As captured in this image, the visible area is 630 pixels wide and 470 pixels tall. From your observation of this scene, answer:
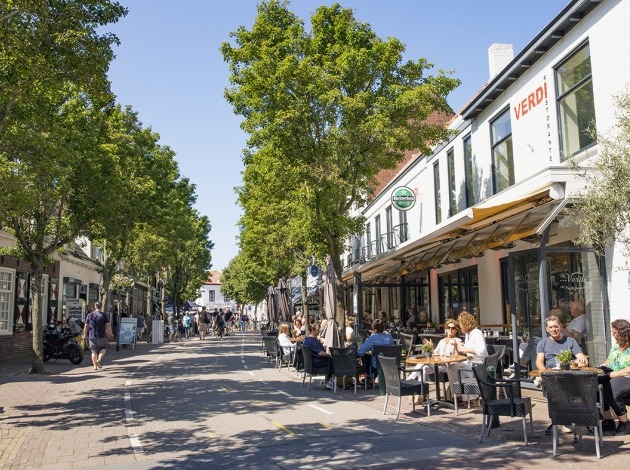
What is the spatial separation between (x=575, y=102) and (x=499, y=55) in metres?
8.36

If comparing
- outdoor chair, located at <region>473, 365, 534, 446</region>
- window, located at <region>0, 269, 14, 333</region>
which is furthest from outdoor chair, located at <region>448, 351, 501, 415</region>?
window, located at <region>0, 269, 14, 333</region>

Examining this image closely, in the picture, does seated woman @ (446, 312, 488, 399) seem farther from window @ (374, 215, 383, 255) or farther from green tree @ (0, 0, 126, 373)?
window @ (374, 215, 383, 255)

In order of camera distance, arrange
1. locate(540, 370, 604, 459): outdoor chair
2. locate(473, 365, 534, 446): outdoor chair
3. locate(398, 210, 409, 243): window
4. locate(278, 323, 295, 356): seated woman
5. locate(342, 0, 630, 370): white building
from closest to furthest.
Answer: locate(540, 370, 604, 459): outdoor chair
locate(473, 365, 534, 446): outdoor chair
locate(342, 0, 630, 370): white building
locate(278, 323, 295, 356): seated woman
locate(398, 210, 409, 243): window

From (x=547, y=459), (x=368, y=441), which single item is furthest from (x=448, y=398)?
(x=547, y=459)

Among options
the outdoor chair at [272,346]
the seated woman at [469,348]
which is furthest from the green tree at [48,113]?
the seated woman at [469,348]

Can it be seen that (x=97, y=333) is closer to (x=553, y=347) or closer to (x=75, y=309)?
(x=75, y=309)

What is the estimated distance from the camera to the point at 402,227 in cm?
2628

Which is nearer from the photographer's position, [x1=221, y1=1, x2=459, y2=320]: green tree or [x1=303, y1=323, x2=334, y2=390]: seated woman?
[x1=303, y1=323, x2=334, y2=390]: seated woman

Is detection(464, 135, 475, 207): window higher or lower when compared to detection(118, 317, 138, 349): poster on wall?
higher

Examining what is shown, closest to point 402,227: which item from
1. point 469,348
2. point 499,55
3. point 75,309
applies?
point 499,55

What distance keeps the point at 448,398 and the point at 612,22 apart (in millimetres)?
7380

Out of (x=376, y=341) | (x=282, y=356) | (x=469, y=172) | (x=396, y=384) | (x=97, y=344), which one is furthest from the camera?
(x=469, y=172)

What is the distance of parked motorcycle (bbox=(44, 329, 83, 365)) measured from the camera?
1936 cm

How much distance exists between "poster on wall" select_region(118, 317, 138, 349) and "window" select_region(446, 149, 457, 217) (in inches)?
581
